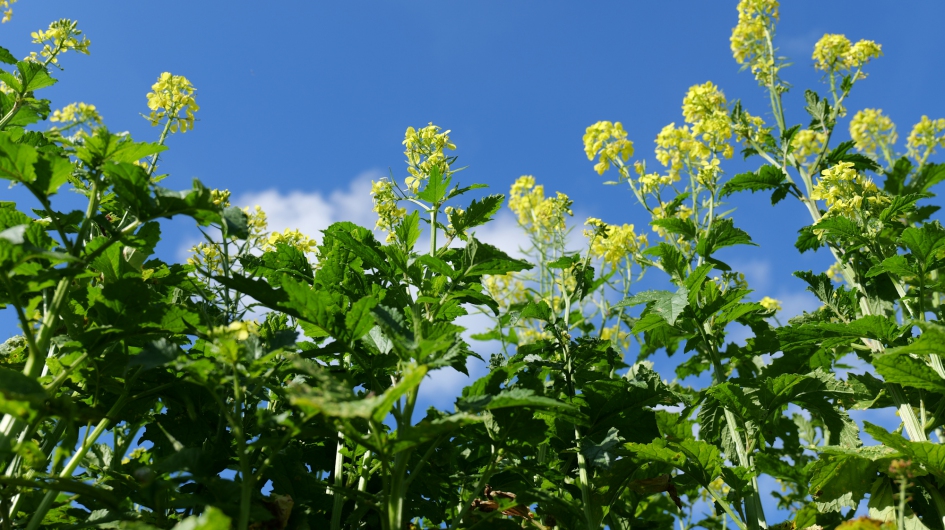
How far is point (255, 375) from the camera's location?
1510 mm

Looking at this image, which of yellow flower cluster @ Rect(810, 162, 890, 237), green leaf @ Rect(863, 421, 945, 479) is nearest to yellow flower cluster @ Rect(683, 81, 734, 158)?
yellow flower cluster @ Rect(810, 162, 890, 237)

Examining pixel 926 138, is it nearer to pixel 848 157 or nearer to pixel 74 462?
pixel 848 157

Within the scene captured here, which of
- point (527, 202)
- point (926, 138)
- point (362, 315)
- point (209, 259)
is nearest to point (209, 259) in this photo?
point (209, 259)

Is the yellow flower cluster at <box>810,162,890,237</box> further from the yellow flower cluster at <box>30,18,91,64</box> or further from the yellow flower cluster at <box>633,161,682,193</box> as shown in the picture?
the yellow flower cluster at <box>30,18,91,64</box>

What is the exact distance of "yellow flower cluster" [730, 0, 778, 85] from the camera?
5246mm

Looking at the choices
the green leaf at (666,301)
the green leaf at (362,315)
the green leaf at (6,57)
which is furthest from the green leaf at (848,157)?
the green leaf at (6,57)

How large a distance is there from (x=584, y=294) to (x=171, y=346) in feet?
5.96

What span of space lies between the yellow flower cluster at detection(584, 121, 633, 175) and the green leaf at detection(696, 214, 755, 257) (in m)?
1.32

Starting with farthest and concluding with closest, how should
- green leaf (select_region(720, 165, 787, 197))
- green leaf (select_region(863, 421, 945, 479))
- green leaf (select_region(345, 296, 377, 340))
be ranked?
green leaf (select_region(720, 165, 787, 197)) < green leaf (select_region(863, 421, 945, 479)) < green leaf (select_region(345, 296, 377, 340))

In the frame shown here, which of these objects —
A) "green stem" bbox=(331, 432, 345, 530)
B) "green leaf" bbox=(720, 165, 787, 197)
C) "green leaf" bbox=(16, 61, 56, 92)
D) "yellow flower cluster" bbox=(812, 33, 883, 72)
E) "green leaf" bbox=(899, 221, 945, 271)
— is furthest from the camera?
"yellow flower cluster" bbox=(812, 33, 883, 72)

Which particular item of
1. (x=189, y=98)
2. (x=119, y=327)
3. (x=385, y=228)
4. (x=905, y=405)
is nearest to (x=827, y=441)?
(x=905, y=405)

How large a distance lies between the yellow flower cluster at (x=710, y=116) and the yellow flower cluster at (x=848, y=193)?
114 cm

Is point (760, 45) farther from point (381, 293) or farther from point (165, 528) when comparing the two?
point (165, 528)

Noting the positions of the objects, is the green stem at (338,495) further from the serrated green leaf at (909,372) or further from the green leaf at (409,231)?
the serrated green leaf at (909,372)
